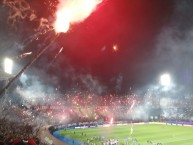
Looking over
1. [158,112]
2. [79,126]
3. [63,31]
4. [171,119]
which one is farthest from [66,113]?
[63,31]

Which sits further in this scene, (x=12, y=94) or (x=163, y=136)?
(x=12, y=94)

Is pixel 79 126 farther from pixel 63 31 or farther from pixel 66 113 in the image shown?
pixel 63 31

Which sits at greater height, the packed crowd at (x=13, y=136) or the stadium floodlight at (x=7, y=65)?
the stadium floodlight at (x=7, y=65)

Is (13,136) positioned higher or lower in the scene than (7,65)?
lower

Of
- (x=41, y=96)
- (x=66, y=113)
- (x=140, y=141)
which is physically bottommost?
(x=140, y=141)

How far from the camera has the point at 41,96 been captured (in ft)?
311

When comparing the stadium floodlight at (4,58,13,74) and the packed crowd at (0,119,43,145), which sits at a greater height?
the stadium floodlight at (4,58,13,74)

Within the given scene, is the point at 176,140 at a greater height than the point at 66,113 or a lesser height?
lesser

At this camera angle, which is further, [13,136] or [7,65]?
[7,65]

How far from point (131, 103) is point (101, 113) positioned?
37.8 m

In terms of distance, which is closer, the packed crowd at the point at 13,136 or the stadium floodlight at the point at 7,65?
the packed crowd at the point at 13,136

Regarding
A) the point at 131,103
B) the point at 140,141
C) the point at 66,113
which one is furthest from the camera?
the point at 131,103

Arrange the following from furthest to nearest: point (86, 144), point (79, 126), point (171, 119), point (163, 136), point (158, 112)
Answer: point (158, 112), point (171, 119), point (79, 126), point (163, 136), point (86, 144)

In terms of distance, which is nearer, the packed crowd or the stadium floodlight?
the packed crowd
